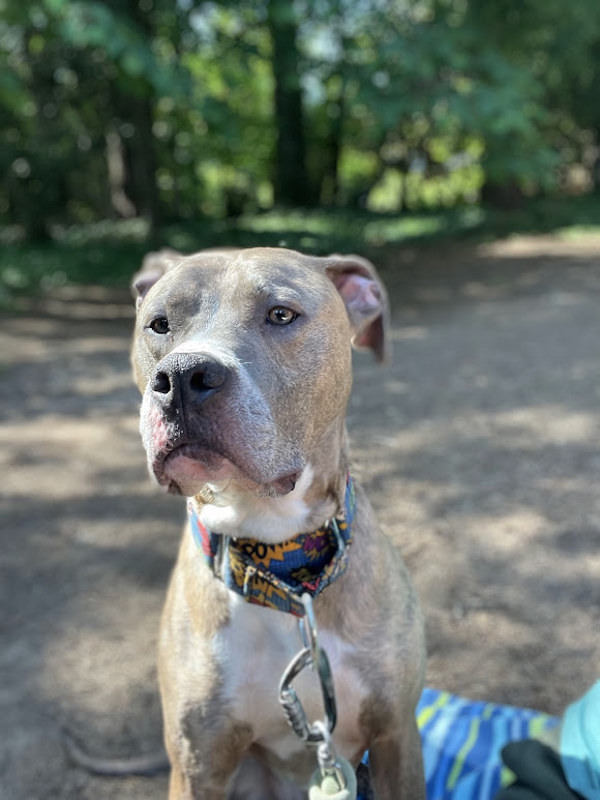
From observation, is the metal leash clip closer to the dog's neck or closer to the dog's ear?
the dog's neck

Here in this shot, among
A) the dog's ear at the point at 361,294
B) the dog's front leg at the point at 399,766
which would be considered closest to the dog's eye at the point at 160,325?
the dog's ear at the point at 361,294

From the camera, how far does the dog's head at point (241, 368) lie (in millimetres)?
1616

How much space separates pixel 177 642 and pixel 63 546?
2.23 m

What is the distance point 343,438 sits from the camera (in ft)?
6.93

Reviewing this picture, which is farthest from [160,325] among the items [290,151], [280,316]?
[290,151]

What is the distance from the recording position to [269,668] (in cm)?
202

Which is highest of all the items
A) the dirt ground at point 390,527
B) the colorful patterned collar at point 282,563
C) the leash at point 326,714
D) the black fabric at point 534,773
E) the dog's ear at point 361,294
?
the dog's ear at point 361,294

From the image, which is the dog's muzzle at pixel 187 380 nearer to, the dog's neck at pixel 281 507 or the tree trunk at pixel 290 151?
the dog's neck at pixel 281 507

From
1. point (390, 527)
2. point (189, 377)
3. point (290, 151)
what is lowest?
point (390, 527)

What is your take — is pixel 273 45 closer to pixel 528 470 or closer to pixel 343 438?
pixel 528 470

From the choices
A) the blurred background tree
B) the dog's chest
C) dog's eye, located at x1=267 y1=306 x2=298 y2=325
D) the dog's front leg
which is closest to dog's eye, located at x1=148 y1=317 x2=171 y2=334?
dog's eye, located at x1=267 y1=306 x2=298 y2=325

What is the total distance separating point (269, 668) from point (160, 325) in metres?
0.95

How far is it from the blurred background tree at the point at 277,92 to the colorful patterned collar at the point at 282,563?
23.4ft

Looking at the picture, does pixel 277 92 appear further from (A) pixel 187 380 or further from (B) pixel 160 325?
(A) pixel 187 380
